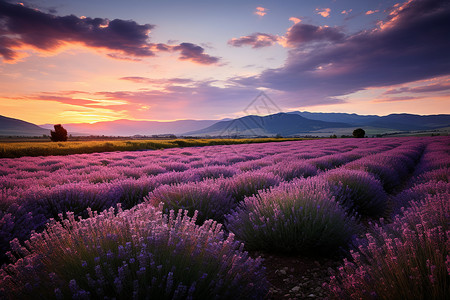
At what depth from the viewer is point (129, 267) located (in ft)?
4.52

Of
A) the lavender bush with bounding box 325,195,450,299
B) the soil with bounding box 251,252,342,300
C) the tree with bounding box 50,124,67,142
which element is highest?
the tree with bounding box 50,124,67,142

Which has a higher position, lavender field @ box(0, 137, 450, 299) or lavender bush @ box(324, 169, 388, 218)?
lavender field @ box(0, 137, 450, 299)

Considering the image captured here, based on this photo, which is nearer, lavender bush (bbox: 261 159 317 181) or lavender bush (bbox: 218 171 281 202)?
lavender bush (bbox: 218 171 281 202)

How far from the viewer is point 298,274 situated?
2.38 m

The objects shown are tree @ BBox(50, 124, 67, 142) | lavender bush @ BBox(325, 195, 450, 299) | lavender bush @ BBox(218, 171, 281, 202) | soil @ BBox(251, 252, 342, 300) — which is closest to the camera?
lavender bush @ BBox(325, 195, 450, 299)

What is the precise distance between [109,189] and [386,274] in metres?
Answer: 4.21

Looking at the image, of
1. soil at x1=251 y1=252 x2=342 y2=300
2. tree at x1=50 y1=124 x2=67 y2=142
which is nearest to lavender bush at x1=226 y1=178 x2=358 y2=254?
soil at x1=251 y1=252 x2=342 y2=300

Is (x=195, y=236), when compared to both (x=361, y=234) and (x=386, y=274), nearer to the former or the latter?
(x=386, y=274)

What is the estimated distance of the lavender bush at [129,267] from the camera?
1.27 m

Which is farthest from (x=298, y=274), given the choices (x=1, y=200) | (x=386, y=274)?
(x=1, y=200)

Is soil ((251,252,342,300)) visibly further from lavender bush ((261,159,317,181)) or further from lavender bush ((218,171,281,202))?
lavender bush ((261,159,317,181))

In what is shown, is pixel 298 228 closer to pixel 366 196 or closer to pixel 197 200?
pixel 197 200

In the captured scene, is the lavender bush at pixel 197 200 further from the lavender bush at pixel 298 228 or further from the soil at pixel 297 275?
the soil at pixel 297 275

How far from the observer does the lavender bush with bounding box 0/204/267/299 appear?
1271 mm
